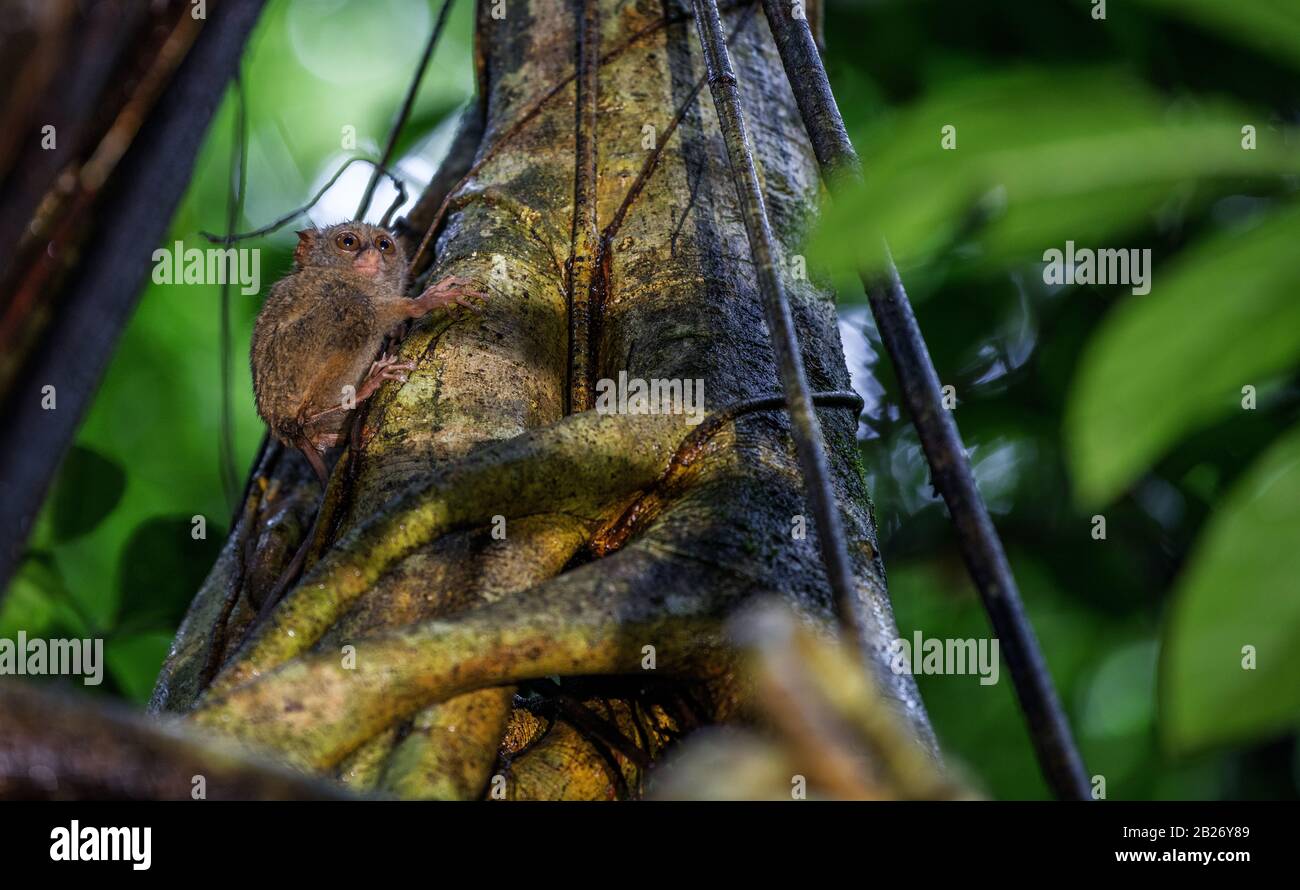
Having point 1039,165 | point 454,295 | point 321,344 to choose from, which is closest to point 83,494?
point 321,344

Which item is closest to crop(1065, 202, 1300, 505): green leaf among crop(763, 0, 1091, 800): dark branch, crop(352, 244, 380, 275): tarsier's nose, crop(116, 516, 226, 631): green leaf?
crop(763, 0, 1091, 800): dark branch

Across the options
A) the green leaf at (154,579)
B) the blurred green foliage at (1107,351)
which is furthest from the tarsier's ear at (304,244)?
the blurred green foliage at (1107,351)

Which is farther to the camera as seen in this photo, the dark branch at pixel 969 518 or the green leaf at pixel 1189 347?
the dark branch at pixel 969 518

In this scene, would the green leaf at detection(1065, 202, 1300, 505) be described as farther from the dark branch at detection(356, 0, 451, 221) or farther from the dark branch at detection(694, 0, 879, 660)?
the dark branch at detection(356, 0, 451, 221)

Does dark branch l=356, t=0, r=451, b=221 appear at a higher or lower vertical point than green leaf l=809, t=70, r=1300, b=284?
higher

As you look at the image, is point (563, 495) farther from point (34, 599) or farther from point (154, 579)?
point (34, 599)

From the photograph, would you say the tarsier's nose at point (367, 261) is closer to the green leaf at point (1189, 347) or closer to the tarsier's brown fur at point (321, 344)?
the tarsier's brown fur at point (321, 344)
